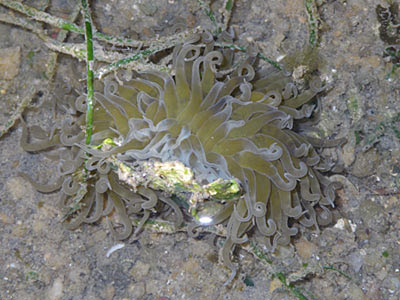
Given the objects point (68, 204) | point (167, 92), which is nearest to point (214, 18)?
point (167, 92)

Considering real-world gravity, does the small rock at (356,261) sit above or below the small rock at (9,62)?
below

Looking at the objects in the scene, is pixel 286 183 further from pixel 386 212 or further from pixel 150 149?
pixel 386 212

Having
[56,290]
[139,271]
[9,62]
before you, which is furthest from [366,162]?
[9,62]

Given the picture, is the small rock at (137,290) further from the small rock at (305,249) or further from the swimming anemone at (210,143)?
the small rock at (305,249)

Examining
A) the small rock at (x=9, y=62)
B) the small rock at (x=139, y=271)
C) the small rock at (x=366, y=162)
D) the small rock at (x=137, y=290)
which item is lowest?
the small rock at (x=137, y=290)

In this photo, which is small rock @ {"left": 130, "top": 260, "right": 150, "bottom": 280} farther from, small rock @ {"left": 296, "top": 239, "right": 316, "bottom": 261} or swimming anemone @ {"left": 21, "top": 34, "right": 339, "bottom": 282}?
small rock @ {"left": 296, "top": 239, "right": 316, "bottom": 261}

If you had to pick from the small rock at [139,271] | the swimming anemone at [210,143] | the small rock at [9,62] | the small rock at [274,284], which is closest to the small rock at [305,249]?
the swimming anemone at [210,143]

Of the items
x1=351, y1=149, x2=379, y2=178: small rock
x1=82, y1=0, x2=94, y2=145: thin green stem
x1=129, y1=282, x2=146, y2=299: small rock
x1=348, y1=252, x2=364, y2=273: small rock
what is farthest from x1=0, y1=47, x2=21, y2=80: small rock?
x1=348, y1=252, x2=364, y2=273: small rock

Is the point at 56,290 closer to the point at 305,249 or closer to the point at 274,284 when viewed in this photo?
the point at 274,284
